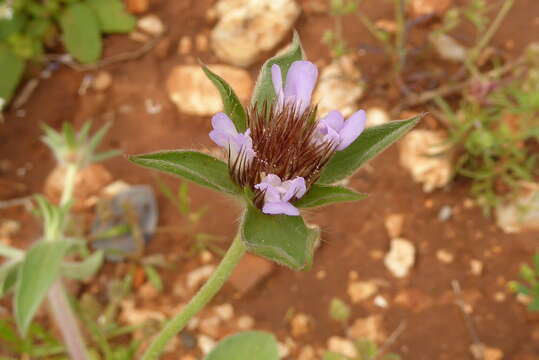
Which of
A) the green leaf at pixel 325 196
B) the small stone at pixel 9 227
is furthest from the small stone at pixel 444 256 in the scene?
the small stone at pixel 9 227

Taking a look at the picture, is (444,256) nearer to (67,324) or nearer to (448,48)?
(448,48)

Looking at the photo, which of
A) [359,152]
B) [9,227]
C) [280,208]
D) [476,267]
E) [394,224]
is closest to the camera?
[280,208]

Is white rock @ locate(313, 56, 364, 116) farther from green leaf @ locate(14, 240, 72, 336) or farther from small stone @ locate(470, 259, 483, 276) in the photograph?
green leaf @ locate(14, 240, 72, 336)

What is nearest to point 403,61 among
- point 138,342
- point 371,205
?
point 371,205

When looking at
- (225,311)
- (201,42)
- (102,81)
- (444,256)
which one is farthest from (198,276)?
(201,42)

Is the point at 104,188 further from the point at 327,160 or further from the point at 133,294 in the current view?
the point at 327,160

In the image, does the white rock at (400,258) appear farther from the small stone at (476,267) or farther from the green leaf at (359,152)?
the green leaf at (359,152)
